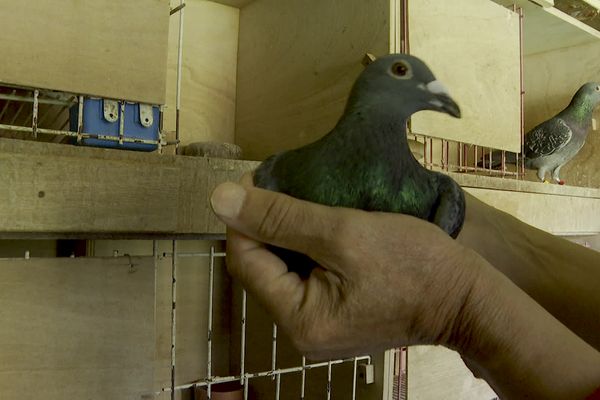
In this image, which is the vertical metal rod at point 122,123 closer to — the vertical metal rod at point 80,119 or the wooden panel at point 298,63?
the vertical metal rod at point 80,119

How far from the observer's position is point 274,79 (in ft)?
3.78

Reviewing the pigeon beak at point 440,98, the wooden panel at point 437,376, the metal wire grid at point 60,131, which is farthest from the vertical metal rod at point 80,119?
the wooden panel at point 437,376

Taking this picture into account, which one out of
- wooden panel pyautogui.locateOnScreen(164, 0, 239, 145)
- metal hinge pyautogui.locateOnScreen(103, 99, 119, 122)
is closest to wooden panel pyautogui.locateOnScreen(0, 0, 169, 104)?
metal hinge pyautogui.locateOnScreen(103, 99, 119, 122)

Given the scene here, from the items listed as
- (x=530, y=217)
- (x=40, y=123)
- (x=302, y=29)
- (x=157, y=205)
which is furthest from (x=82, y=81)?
(x=530, y=217)

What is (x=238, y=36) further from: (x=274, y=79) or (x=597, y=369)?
(x=597, y=369)

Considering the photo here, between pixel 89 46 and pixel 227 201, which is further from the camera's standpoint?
pixel 89 46

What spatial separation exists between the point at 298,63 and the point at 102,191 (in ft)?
1.92

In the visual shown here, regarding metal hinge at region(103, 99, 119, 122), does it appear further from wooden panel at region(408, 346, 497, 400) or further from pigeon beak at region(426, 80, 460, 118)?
wooden panel at region(408, 346, 497, 400)

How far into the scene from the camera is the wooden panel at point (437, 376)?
0.95m

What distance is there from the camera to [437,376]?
995 millimetres

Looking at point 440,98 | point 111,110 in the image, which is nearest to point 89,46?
point 111,110

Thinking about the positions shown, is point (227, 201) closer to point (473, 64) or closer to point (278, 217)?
point (278, 217)

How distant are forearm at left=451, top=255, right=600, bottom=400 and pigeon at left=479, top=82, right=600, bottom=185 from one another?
107 centimetres

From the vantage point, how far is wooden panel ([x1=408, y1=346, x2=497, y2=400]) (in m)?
0.95
